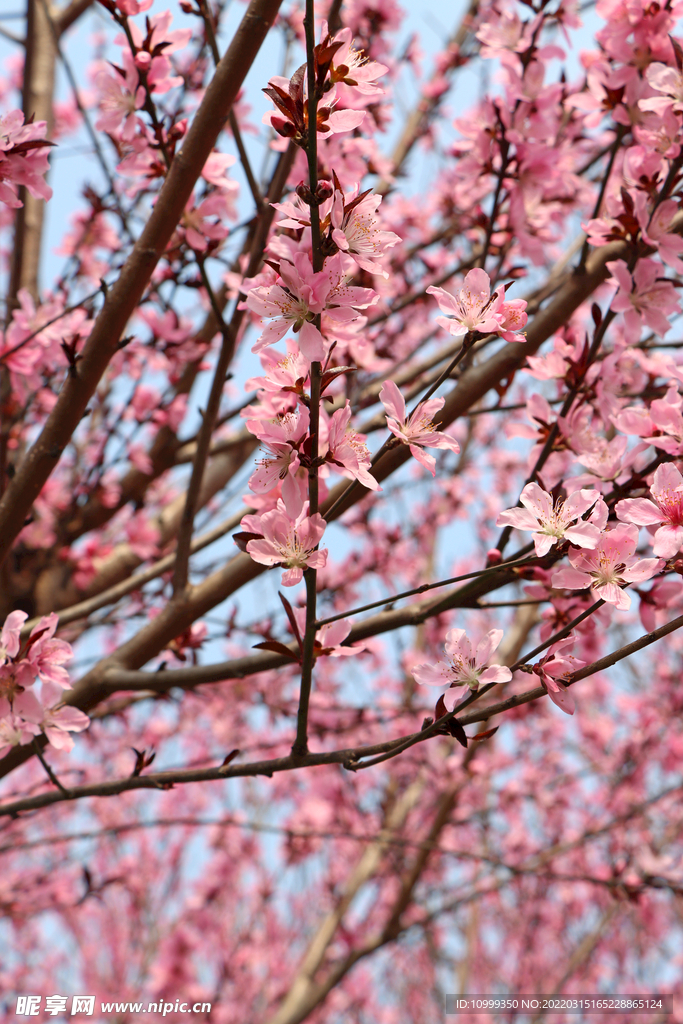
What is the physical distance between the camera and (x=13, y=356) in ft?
7.63

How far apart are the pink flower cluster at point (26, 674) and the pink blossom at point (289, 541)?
56 cm

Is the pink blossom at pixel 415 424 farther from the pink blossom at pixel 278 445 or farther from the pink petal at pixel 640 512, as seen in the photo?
the pink petal at pixel 640 512

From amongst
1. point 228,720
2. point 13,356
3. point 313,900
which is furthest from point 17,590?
point 313,900

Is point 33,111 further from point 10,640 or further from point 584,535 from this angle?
point 584,535

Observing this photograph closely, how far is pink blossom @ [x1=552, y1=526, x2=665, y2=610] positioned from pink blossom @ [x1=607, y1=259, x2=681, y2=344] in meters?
0.83

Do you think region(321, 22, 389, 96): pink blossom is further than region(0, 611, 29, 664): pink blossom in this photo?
No

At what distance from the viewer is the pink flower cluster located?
153 centimetres

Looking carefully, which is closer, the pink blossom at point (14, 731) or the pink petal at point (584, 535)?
the pink petal at point (584, 535)

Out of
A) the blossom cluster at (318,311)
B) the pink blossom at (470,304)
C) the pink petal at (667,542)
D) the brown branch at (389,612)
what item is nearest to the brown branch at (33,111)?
the brown branch at (389,612)

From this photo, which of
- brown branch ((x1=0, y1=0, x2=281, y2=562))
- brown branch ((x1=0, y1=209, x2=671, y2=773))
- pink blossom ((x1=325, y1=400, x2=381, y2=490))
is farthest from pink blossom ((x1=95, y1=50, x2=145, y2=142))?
pink blossom ((x1=325, y1=400, x2=381, y2=490))

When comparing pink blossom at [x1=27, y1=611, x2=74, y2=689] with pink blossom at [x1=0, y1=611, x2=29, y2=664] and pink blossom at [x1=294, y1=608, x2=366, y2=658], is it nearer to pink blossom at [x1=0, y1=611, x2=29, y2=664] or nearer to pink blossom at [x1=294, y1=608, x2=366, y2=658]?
pink blossom at [x1=0, y1=611, x2=29, y2=664]

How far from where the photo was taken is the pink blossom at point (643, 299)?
187cm

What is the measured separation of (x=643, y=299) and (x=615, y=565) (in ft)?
3.17

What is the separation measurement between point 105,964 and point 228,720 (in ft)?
10.6
